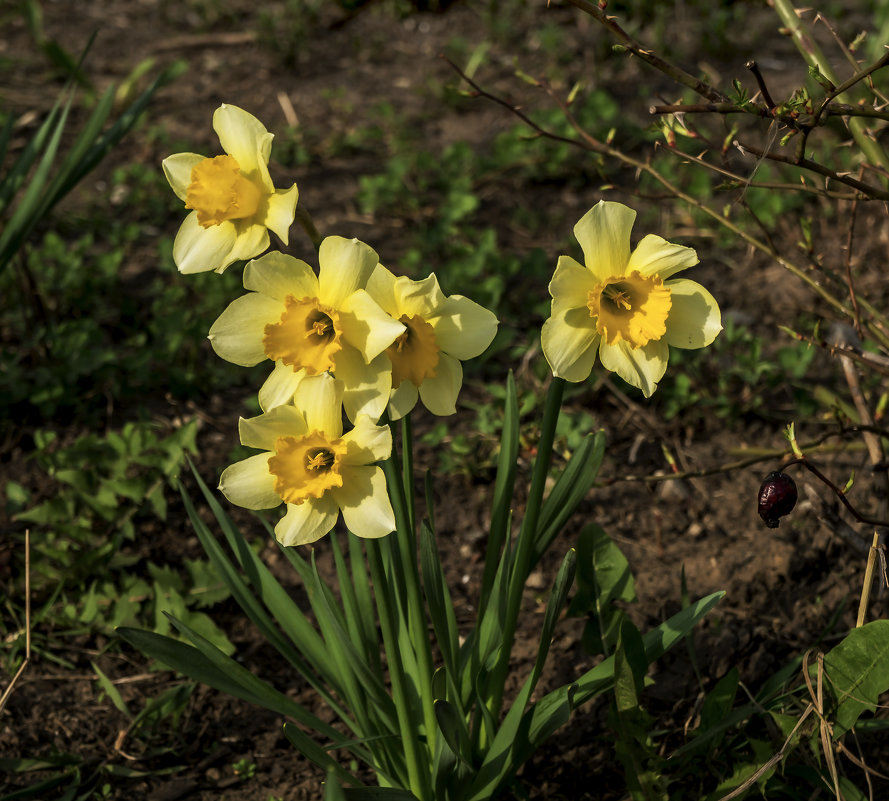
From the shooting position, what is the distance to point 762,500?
1.43 metres

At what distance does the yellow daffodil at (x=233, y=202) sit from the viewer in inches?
48.6

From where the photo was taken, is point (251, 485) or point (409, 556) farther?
point (409, 556)

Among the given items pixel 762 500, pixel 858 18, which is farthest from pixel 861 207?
pixel 762 500

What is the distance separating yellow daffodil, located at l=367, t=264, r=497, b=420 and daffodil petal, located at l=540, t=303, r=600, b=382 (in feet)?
0.25

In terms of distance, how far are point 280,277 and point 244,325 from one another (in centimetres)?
8

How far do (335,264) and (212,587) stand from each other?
1.25 metres

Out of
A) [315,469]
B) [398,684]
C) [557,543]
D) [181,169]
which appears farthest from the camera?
[557,543]

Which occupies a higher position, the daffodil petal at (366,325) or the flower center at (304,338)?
the daffodil petal at (366,325)

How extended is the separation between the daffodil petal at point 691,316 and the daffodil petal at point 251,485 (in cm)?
57

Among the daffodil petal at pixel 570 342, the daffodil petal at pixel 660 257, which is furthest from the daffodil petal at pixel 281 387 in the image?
the daffodil petal at pixel 660 257

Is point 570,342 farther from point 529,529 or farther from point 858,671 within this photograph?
point 858,671

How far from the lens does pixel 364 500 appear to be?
126 cm

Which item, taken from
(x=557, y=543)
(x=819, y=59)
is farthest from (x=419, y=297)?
(x=557, y=543)

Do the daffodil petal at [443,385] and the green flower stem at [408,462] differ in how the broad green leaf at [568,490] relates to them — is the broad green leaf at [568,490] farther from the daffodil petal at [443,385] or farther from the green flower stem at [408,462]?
the daffodil petal at [443,385]
